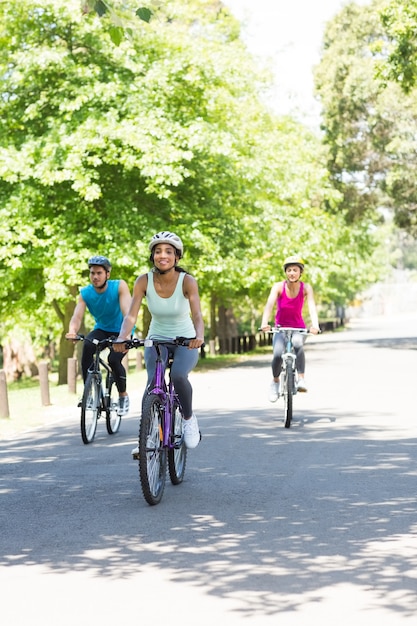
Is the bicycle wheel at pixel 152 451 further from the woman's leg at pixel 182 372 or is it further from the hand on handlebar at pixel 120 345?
the hand on handlebar at pixel 120 345

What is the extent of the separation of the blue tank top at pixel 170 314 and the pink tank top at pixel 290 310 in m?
4.57

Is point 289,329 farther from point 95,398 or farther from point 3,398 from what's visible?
point 3,398

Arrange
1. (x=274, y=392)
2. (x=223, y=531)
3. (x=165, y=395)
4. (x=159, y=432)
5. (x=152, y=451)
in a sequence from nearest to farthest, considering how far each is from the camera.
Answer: (x=223, y=531), (x=152, y=451), (x=159, y=432), (x=165, y=395), (x=274, y=392)

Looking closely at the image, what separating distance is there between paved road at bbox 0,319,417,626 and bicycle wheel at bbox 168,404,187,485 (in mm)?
133

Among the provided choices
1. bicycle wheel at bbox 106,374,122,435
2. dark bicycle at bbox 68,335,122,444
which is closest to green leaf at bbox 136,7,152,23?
dark bicycle at bbox 68,335,122,444

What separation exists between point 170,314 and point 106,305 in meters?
3.46

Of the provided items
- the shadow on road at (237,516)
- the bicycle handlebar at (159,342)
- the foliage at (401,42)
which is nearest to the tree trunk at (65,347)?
the foliage at (401,42)

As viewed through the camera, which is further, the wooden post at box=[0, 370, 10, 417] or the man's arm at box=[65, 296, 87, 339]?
the wooden post at box=[0, 370, 10, 417]

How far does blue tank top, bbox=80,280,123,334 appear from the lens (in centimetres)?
1198

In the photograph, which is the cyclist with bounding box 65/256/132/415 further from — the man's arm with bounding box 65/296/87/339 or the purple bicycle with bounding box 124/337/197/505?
the purple bicycle with bounding box 124/337/197/505

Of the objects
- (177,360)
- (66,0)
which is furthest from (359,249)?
(177,360)

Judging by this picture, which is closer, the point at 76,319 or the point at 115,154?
the point at 76,319

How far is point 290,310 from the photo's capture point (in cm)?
1330

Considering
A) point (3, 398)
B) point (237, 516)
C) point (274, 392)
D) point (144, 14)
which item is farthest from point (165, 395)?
point (3, 398)
